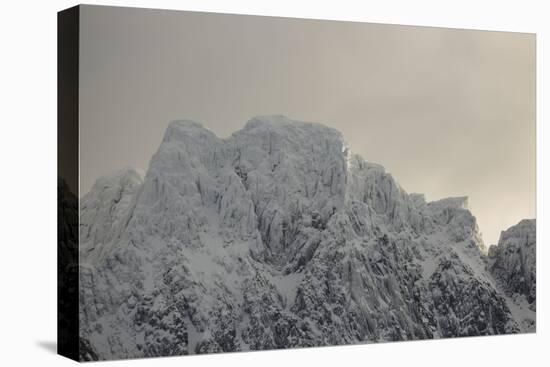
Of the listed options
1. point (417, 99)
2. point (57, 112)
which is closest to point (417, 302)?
point (417, 99)

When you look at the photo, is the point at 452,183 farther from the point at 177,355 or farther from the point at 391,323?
the point at 177,355

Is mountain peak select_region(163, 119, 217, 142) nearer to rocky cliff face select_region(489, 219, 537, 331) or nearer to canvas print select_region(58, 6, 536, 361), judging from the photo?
canvas print select_region(58, 6, 536, 361)

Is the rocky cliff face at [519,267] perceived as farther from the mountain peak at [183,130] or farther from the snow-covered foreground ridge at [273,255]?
the mountain peak at [183,130]

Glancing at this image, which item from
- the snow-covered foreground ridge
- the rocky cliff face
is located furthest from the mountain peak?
the rocky cliff face

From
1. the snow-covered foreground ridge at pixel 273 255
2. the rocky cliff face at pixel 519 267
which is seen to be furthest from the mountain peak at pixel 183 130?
the rocky cliff face at pixel 519 267

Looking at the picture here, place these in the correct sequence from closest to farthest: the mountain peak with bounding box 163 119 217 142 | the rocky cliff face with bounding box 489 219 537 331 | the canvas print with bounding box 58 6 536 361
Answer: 1. the canvas print with bounding box 58 6 536 361
2. the mountain peak with bounding box 163 119 217 142
3. the rocky cliff face with bounding box 489 219 537 331

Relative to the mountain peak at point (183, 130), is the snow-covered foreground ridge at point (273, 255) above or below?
below
